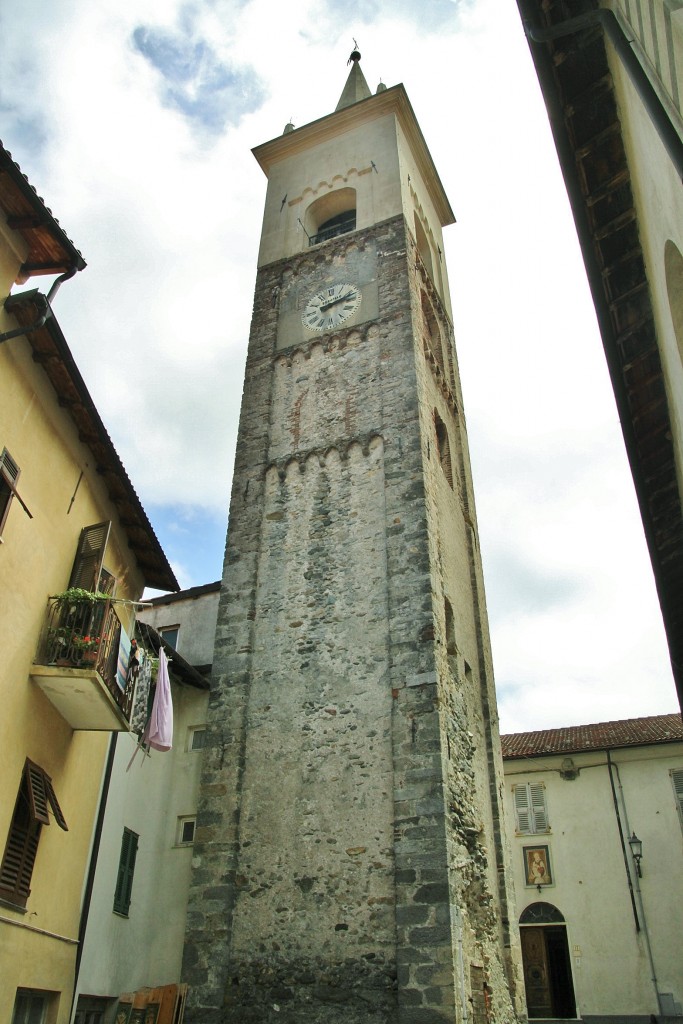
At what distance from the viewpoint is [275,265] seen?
20312 millimetres

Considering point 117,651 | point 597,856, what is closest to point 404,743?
point 117,651

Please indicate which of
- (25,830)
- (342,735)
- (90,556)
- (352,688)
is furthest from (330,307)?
(25,830)

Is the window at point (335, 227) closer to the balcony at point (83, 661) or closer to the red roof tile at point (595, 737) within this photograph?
the balcony at point (83, 661)

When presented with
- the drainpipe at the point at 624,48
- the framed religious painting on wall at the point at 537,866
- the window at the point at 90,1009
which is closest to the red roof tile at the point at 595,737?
the framed religious painting on wall at the point at 537,866

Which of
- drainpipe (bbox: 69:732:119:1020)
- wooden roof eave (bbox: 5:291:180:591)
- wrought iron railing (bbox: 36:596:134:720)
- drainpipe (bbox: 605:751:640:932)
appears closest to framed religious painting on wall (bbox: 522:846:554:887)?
drainpipe (bbox: 605:751:640:932)

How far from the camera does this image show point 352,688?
1291cm

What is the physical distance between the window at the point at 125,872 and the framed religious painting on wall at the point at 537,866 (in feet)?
42.9

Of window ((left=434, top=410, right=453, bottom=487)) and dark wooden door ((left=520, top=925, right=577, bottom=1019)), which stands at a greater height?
window ((left=434, top=410, right=453, bottom=487))

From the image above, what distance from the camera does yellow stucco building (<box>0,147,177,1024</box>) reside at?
9.02 m

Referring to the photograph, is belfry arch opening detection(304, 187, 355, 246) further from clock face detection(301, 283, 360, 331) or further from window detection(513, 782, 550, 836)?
window detection(513, 782, 550, 836)

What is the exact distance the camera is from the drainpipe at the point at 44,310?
28.7ft

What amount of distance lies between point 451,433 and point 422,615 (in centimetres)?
672

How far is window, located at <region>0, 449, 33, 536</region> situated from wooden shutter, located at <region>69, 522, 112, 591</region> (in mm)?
1745

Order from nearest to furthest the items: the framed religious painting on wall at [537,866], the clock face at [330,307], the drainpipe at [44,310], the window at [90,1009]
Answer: the drainpipe at [44,310]
the window at [90,1009]
the clock face at [330,307]
the framed religious painting on wall at [537,866]
